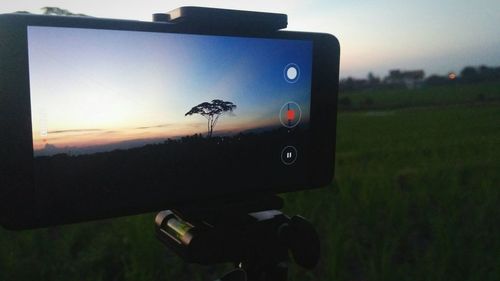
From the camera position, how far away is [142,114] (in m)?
0.84

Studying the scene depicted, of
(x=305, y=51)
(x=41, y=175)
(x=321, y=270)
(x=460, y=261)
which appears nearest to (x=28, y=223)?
(x=41, y=175)

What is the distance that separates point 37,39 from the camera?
2.47 ft

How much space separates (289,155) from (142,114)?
1.24ft

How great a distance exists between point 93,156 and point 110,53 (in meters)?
0.19

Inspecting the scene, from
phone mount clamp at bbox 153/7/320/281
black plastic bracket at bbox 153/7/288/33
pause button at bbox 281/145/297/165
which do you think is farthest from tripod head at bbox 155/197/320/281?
black plastic bracket at bbox 153/7/288/33

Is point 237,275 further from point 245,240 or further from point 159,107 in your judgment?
point 159,107

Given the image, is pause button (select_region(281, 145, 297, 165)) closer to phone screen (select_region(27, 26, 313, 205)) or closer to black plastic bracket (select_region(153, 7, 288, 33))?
phone screen (select_region(27, 26, 313, 205))

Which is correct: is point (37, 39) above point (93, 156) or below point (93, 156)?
above

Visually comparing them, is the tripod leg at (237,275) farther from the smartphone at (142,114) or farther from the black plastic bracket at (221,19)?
the black plastic bracket at (221,19)

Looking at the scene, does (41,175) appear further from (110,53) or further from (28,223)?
(110,53)

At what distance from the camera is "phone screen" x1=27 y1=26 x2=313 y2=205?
0.78 metres

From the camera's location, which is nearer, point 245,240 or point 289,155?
point 245,240

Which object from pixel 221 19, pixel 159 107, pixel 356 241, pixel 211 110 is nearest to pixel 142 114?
pixel 159 107

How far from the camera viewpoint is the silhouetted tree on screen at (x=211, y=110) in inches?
34.8
